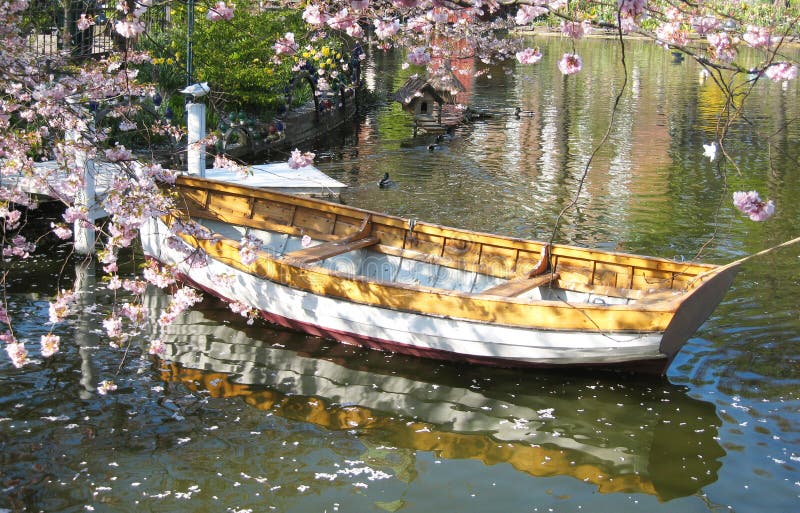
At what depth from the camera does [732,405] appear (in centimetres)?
799

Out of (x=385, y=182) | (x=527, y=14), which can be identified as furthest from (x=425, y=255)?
(x=385, y=182)

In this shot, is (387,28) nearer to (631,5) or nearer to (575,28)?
(575,28)

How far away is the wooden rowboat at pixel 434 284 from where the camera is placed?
804cm

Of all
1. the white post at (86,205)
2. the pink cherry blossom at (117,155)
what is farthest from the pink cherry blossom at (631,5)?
the white post at (86,205)

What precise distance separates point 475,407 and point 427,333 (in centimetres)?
105

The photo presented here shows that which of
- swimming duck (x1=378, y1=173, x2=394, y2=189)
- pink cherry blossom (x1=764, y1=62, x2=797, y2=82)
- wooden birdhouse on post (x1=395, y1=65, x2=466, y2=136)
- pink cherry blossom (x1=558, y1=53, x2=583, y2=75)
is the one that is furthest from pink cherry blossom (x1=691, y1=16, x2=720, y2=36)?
wooden birdhouse on post (x1=395, y1=65, x2=466, y2=136)

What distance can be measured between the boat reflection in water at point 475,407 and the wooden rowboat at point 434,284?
0.89 ft

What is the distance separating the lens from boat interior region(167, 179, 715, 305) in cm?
888

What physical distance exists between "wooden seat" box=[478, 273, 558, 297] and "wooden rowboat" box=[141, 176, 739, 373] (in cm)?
2

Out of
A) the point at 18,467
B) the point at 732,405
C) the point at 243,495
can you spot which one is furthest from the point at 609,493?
the point at 18,467

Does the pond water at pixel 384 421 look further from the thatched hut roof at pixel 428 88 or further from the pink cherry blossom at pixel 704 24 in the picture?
the thatched hut roof at pixel 428 88

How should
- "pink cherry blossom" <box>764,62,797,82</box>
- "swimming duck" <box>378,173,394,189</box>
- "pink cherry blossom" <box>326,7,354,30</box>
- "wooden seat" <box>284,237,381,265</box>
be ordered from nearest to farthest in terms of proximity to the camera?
"pink cherry blossom" <box>764,62,797,82</box> → "pink cherry blossom" <box>326,7,354,30</box> → "wooden seat" <box>284,237,381,265</box> → "swimming duck" <box>378,173,394,189</box>

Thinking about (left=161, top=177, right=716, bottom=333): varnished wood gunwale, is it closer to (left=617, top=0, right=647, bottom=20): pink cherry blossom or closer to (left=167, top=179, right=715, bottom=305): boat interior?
(left=167, top=179, right=715, bottom=305): boat interior

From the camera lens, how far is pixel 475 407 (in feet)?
26.4
